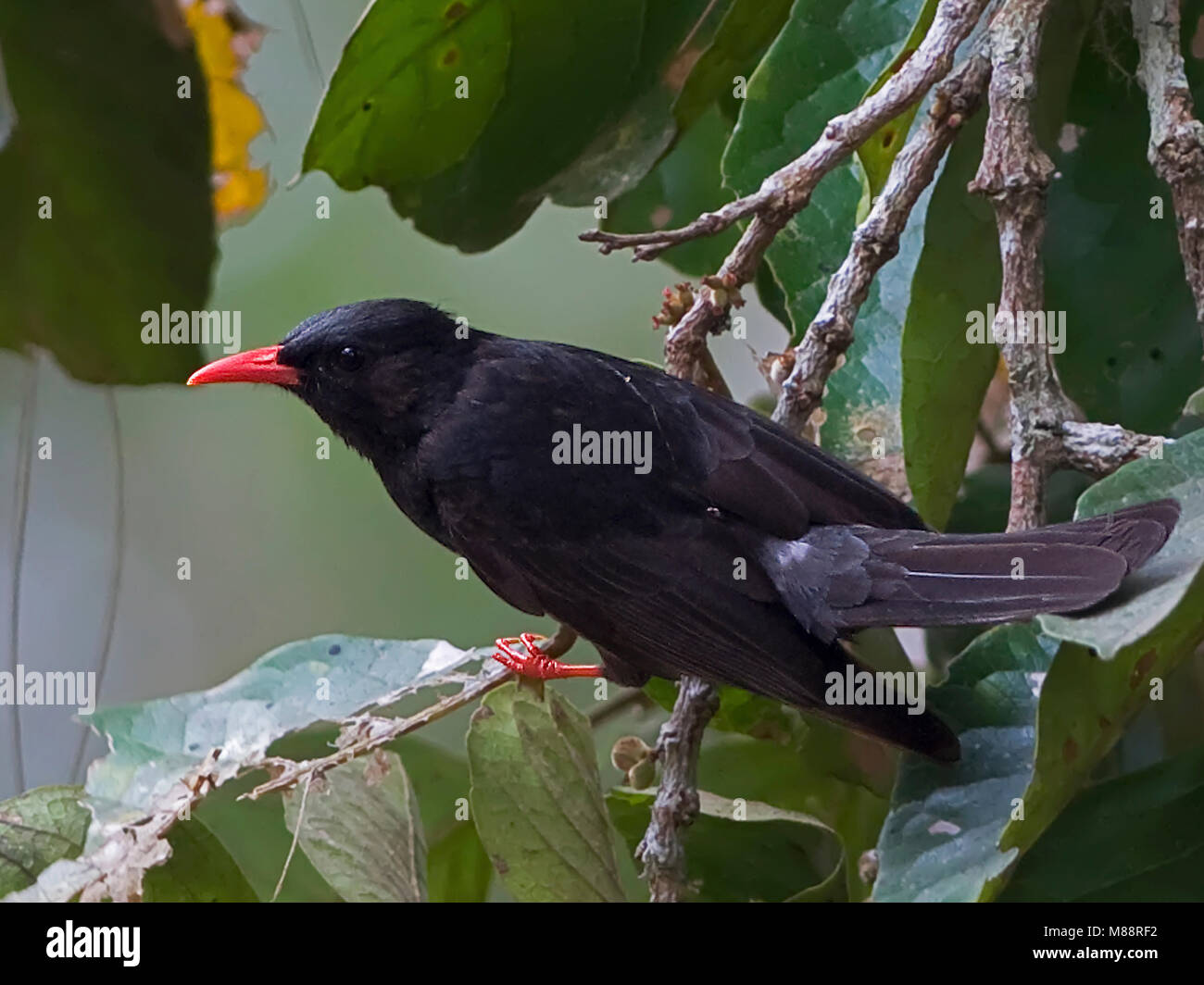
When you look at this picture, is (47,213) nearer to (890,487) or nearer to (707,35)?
(707,35)

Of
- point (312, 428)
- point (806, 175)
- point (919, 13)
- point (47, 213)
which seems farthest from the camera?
point (312, 428)

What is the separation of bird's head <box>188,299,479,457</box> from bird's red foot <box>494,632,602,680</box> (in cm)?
39

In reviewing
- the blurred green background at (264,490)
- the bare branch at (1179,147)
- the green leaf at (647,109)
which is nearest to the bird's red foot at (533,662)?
the green leaf at (647,109)

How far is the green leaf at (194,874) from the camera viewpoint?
1.60 metres

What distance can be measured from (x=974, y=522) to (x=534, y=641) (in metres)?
0.76

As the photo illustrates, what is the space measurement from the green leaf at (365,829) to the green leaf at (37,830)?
272 millimetres

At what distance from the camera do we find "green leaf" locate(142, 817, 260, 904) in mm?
1603

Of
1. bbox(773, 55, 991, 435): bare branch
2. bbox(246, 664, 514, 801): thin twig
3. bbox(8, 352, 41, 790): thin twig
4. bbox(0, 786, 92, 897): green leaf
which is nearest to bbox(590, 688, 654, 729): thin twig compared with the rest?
bbox(246, 664, 514, 801): thin twig

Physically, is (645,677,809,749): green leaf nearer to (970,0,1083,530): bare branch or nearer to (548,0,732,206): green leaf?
(970,0,1083,530): bare branch

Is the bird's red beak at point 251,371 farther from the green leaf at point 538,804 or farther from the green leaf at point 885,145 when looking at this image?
the green leaf at point 885,145

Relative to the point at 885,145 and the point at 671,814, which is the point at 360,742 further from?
the point at 885,145

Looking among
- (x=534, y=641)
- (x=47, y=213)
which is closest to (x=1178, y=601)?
(x=534, y=641)

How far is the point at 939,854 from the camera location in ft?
4.66

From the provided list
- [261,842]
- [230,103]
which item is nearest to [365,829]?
[261,842]
